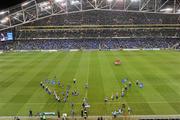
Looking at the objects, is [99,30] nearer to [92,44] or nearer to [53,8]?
[92,44]

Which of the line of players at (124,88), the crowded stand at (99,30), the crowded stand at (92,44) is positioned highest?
the crowded stand at (99,30)

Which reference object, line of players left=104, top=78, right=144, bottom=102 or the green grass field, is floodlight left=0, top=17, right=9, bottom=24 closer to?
the green grass field

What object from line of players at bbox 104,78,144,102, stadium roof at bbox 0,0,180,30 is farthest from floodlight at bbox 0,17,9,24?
line of players at bbox 104,78,144,102

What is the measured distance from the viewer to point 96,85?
133 feet

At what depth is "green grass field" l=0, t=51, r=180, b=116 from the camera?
31.8 meters

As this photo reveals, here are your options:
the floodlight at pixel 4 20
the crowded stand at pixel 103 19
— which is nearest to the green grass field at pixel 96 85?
the floodlight at pixel 4 20

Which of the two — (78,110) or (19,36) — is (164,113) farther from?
(19,36)

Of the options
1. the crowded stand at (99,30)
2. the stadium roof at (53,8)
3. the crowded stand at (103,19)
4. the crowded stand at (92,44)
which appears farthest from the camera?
the crowded stand at (103,19)

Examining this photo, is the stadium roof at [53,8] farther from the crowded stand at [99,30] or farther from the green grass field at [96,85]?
the crowded stand at [99,30]

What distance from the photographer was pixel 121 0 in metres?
32.7

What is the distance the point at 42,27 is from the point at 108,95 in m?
66.8

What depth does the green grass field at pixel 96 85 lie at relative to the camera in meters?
31.8

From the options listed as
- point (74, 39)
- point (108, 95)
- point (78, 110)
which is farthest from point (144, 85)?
point (74, 39)

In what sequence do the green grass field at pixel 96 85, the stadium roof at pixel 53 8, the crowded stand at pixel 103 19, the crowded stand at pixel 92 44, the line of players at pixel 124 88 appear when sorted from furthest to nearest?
the crowded stand at pixel 103 19
the crowded stand at pixel 92 44
the line of players at pixel 124 88
the green grass field at pixel 96 85
the stadium roof at pixel 53 8
